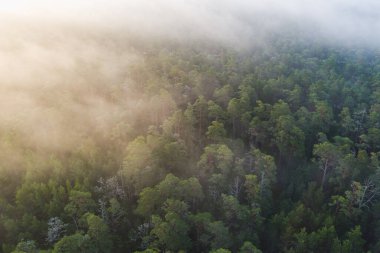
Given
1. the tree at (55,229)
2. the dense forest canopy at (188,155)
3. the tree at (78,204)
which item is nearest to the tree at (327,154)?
the dense forest canopy at (188,155)

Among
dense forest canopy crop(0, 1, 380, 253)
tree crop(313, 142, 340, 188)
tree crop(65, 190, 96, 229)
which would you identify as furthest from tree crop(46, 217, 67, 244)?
tree crop(313, 142, 340, 188)

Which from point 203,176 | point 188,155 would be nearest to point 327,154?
point 203,176

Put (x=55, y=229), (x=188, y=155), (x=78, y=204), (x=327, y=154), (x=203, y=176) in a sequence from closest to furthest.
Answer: (x=55, y=229), (x=78, y=204), (x=203, y=176), (x=327, y=154), (x=188, y=155)

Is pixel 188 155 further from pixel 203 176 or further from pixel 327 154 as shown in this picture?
pixel 327 154

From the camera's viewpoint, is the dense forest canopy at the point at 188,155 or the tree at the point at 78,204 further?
the dense forest canopy at the point at 188,155

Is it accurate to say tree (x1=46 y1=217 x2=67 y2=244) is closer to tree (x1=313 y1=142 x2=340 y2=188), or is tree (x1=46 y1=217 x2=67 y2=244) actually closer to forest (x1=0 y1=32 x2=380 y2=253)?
forest (x1=0 y1=32 x2=380 y2=253)

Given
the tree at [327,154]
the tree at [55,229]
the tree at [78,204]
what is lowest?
the tree at [55,229]

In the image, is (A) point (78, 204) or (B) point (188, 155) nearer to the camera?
(A) point (78, 204)

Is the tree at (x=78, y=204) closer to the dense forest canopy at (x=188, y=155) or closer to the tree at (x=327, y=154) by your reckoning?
the dense forest canopy at (x=188, y=155)

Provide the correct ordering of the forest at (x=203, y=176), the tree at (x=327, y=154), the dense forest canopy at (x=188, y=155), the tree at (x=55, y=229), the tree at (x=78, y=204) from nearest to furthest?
1. the tree at (x=55, y=229)
2. the forest at (x=203, y=176)
3. the tree at (x=78, y=204)
4. the dense forest canopy at (x=188, y=155)
5. the tree at (x=327, y=154)

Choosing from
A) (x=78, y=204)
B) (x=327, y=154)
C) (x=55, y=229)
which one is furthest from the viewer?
(x=327, y=154)
